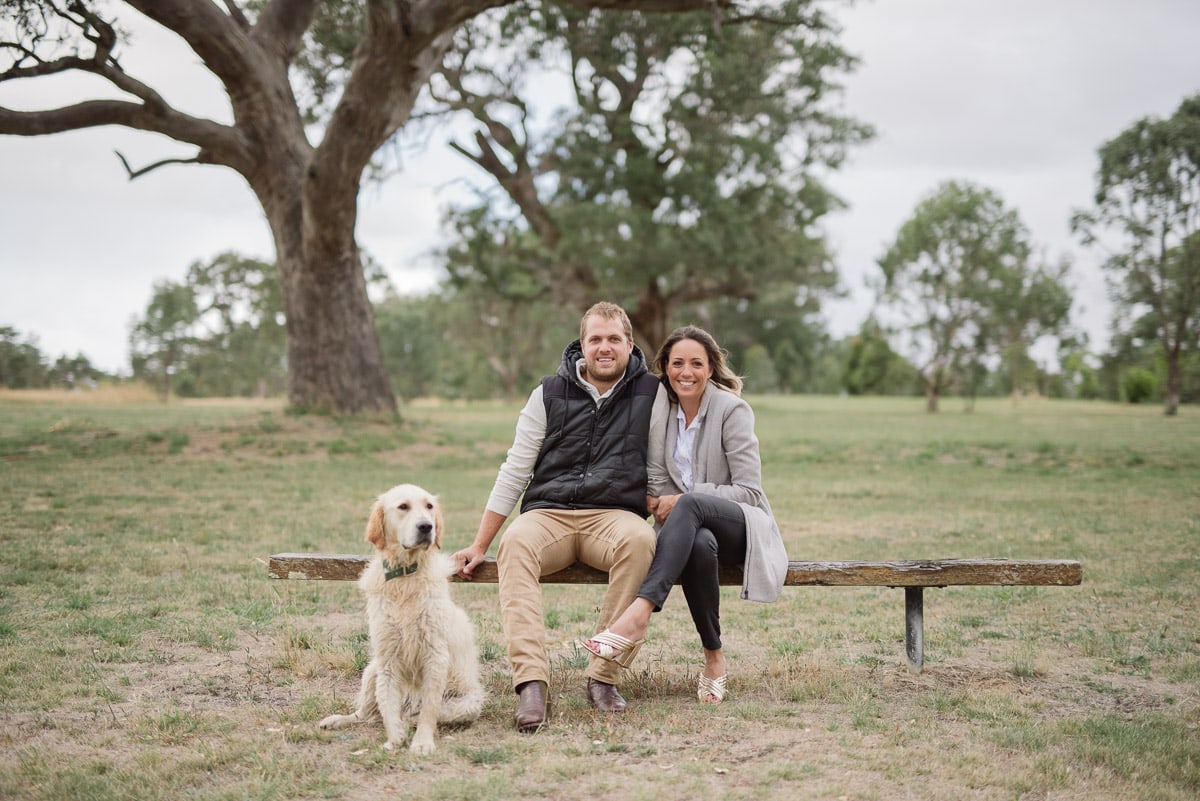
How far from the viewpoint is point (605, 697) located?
4488 millimetres

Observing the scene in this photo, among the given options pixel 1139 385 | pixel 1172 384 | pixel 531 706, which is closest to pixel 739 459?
pixel 531 706

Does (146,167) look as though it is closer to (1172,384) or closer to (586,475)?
(586,475)

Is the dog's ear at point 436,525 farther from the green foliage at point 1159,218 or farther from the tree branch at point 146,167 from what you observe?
the green foliage at point 1159,218

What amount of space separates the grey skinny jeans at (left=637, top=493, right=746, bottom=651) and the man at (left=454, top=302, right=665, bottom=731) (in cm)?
14

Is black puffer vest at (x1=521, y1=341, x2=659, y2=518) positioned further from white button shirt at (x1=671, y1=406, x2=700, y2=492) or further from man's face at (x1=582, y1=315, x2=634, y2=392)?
white button shirt at (x1=671, y1=406, x2=700, y2=492)

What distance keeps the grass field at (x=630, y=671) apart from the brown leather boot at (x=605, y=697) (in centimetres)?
11

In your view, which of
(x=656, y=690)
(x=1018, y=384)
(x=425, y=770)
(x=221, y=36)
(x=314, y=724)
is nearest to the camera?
(x=425, y=770)

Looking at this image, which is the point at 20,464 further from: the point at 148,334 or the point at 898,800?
the point at 148,334

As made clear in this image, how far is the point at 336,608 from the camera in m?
6.50

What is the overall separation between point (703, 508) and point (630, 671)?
3.32 ft

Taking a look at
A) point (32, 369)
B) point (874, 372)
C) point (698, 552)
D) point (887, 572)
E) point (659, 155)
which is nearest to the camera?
point (698, 552)

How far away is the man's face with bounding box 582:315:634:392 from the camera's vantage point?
4949 millimetres

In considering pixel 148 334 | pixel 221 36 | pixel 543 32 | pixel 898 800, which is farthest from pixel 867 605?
pixel 148 334

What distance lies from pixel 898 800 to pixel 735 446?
2010 mm
